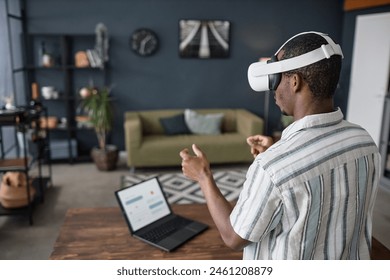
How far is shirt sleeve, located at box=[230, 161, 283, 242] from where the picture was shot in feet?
2.08

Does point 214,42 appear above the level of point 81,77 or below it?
above

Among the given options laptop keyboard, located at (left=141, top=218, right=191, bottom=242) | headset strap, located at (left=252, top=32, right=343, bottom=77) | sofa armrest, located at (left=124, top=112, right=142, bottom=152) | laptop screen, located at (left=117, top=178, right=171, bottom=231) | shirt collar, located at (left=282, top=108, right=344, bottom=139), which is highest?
headset strap, located at (left=252, top=32, right=343, bottom=77)

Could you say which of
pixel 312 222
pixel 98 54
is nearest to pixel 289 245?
pixel 312 222

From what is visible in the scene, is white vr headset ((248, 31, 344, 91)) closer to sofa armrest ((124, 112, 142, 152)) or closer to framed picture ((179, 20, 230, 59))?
sofa armrest ((124, 112, 142, 152))

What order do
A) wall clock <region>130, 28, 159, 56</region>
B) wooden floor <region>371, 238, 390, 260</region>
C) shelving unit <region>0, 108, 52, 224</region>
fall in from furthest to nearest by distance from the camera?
wall clock <region>130, 28, 159, 56</region> → shelving unit <region>0, 108, 52, 224</region> → wooden floor <region>371, 238, 390, 260</region>

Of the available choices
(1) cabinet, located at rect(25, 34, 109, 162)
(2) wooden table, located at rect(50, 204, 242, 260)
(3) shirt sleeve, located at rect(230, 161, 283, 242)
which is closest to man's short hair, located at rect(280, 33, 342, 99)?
(3) shirt sleeve, located at rect(230, 161, 283, 242)

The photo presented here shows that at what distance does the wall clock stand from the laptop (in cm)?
318

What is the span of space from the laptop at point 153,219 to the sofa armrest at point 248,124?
8.76 feet

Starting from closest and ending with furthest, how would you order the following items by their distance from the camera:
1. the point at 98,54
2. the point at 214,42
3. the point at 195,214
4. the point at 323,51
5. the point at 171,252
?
the point at 323,51 < the point at 171,252 < the point at 195,214 < the point at 98,54 < the point at 214,42

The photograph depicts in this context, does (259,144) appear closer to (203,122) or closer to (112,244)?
(112,244)

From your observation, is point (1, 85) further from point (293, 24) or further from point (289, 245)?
point (289, 245)

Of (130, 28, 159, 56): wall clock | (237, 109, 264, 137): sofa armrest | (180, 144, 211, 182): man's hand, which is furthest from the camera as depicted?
(130, 28, 159, 56): wall clock
